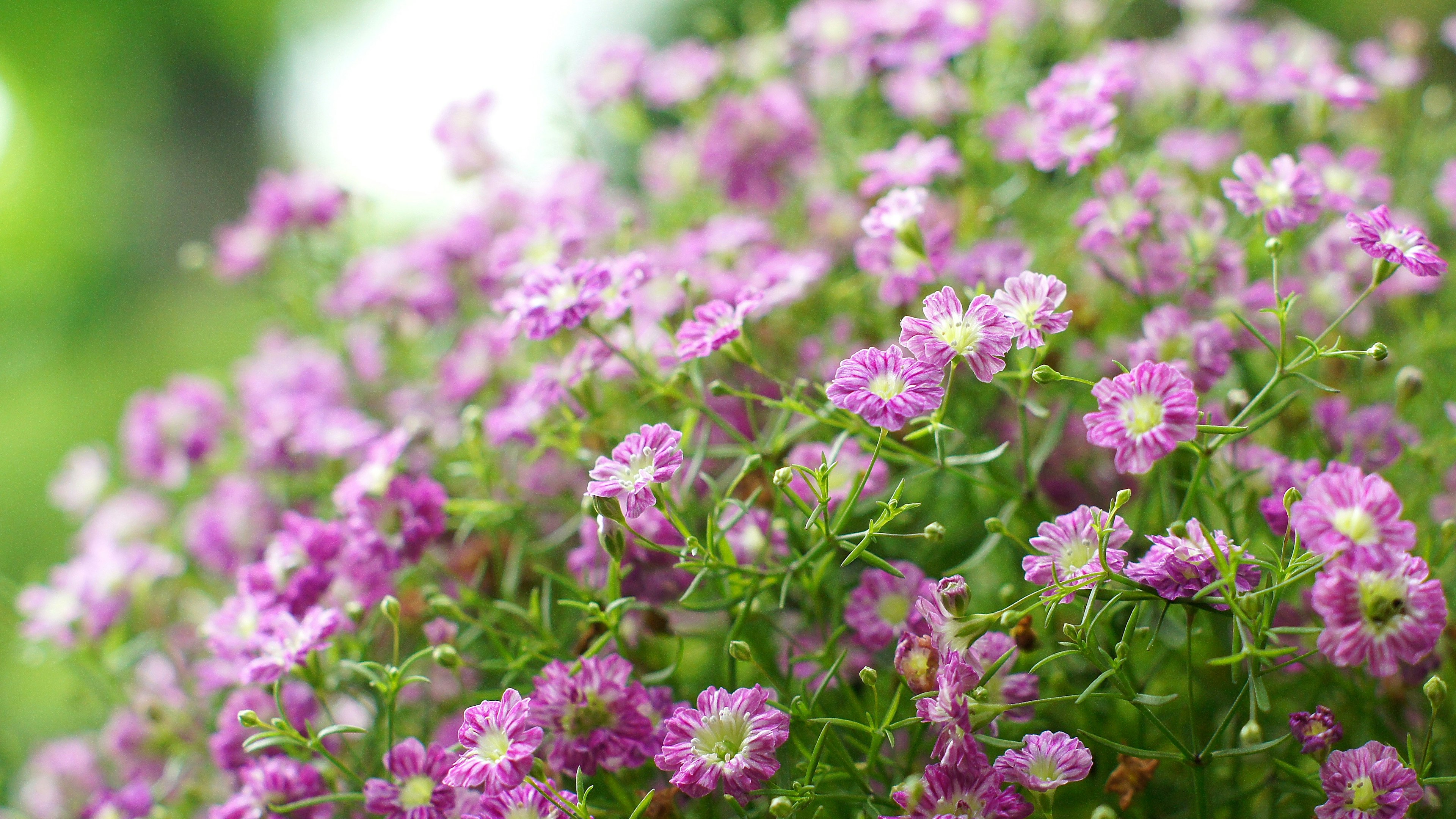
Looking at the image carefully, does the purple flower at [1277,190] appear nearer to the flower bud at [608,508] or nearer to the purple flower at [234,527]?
the flower bud at [608,508]

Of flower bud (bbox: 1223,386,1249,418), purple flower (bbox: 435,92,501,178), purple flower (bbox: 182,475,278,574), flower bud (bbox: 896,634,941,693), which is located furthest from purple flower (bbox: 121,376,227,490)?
flower bud (bbox: 1223,386,1249,418)

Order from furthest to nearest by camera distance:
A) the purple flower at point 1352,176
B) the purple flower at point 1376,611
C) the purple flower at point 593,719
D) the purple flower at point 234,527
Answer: the purple flower at point 234,527
the purple flower at point 1352,176
the purple flower at point 593,719
the purple flower at point 1376,611

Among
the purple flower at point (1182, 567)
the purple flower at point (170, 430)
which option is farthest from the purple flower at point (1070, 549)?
the purple flower at point (170, 430)

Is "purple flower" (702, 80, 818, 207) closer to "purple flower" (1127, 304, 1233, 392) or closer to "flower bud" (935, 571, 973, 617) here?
"purple flower" (1127, 304, 1233, 392)

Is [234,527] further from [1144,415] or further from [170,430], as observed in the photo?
[1144,415]

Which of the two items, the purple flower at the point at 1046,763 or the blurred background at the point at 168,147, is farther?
the blurred background at the point at 168,147

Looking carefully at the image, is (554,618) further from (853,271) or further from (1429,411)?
(1429,411)

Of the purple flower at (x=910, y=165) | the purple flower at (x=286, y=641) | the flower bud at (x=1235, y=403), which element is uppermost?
the purple flower at (x=286, y=641)

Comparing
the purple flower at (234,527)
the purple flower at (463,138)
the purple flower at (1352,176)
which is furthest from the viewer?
the purple flower at (463,138)

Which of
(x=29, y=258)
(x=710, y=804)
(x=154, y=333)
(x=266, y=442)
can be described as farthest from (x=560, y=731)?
(x=29, y=258)
